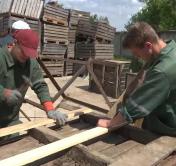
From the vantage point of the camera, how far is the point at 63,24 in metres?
15.0

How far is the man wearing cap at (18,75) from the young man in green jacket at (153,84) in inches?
38.2

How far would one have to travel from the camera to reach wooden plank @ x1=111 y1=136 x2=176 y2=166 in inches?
92.6

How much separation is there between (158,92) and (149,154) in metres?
0.48

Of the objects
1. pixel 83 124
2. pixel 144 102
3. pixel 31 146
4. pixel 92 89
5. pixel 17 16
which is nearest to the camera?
pixel 144 102

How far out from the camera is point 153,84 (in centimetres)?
264

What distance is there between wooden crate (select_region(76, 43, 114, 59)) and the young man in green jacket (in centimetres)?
1251

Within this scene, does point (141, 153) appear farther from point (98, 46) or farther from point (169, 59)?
point (98, 46)

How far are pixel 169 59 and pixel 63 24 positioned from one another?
12.6 metres

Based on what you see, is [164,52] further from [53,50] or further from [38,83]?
[53,50]

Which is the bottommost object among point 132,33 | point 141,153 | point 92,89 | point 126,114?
point 92,89

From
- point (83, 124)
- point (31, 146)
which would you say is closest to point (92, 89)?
point (83, 124)

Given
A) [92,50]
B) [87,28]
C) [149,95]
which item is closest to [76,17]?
[87,28]

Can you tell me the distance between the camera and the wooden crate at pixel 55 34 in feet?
46.5

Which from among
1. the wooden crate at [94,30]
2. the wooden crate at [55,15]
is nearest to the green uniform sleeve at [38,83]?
the wooden crate at [55,15]
